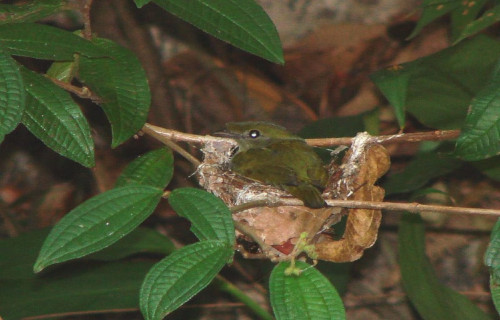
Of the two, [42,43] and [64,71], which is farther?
[64,71]

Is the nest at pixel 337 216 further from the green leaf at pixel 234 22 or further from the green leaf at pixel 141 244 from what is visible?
the green leaf at pixel 141 244

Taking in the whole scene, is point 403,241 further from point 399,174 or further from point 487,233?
point 487,233

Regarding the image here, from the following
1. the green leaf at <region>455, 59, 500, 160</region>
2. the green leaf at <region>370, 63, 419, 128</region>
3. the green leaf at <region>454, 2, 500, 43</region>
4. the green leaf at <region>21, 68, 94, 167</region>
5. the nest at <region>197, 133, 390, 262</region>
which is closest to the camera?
the green leaf at <region>455, 59, 500, 160</region>

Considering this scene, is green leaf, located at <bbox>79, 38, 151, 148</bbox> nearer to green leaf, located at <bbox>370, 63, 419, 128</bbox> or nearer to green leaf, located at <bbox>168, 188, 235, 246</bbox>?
green leaf, located at <bbox>168, 188, 235, 246</bbox>

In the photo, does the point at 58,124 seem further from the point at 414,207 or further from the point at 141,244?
the point at 141,244

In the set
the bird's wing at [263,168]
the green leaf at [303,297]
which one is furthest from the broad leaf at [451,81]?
the green leaf at [303,297]

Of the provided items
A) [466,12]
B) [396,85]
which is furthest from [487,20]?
[466,12]

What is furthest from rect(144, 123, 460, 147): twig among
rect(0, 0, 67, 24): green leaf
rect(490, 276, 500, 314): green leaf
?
rect(490, 276, 500, 314): green leaf
